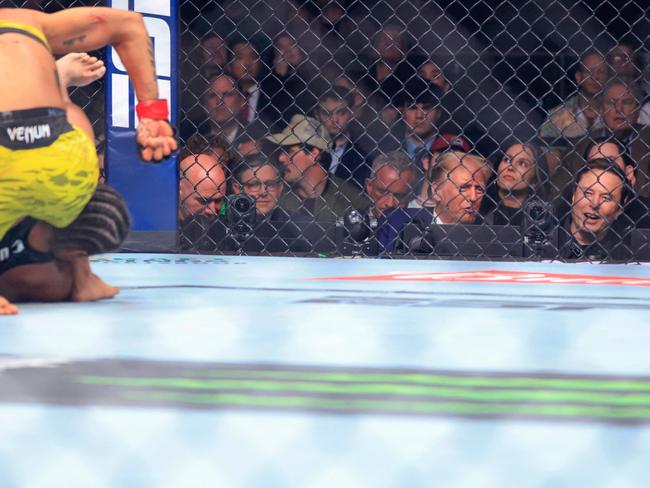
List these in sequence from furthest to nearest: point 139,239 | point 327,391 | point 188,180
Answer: point 188,180 < point 139,239 < point 327,391

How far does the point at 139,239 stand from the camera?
166 cm

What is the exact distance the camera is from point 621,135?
2113 mm

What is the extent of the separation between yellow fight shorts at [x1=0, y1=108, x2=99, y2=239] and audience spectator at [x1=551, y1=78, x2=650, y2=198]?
127 centimetres

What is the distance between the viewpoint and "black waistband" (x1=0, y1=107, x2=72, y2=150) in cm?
88

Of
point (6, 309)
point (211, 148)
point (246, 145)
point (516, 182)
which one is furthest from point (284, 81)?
point (6, 309)

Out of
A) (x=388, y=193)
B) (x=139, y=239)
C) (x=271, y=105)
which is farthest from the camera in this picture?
(x=271, y=105)

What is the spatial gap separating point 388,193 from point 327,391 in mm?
1603

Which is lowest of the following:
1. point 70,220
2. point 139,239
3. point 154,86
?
point 139,239

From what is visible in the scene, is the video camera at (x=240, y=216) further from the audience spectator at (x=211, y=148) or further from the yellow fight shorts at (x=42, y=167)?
the yellow fight shorts at (x=42, y=167)

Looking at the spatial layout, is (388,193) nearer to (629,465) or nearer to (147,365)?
(147,365)

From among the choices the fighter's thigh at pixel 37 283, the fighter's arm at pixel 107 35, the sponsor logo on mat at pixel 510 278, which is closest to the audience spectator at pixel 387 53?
the sponsor logo on mat at pixel 510 278

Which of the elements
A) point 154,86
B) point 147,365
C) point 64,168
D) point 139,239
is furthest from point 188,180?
point 147,365

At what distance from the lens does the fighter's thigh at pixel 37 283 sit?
3.20ft

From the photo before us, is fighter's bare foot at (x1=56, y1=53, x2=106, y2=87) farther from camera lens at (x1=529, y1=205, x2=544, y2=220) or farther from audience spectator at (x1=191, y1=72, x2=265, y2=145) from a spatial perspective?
audience spectator at (x1=191, y1=72, x2=265, y2=145)
